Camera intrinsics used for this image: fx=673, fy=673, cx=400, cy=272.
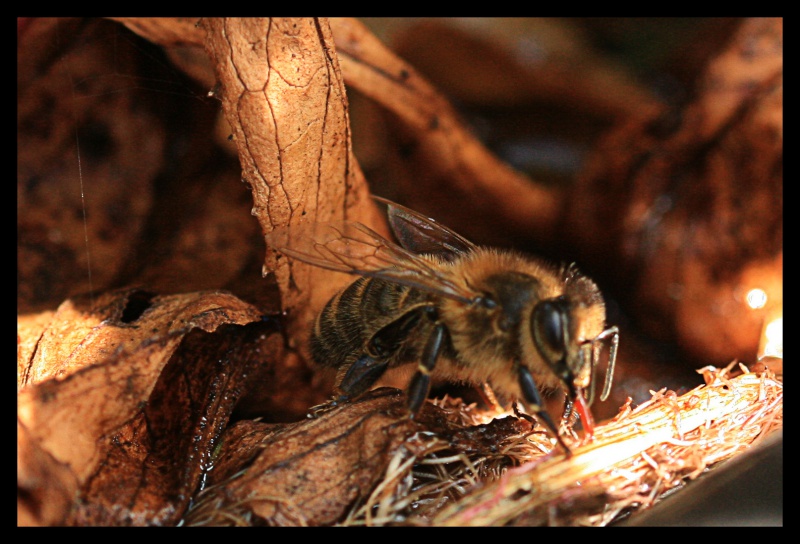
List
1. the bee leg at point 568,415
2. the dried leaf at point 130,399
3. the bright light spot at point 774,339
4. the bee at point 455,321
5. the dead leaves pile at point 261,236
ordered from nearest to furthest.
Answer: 1. the dried leaf at point 130,399
2. the dead leaves pile at point 261,236
3. the bee at point 455,321
4. the bee leg at point 568,415
5. the bright light spot at point 774,339

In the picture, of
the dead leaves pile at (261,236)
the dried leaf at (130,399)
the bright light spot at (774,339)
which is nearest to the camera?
the dried leaf at (130,399)

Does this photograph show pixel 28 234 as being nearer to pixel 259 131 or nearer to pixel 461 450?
pixel 259 131

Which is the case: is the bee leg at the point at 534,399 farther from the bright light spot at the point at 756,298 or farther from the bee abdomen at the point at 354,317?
the bright light spot at the point at 756,298

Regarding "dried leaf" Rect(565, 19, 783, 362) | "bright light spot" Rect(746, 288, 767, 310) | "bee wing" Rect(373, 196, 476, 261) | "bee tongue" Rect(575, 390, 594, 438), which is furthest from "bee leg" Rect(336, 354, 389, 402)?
"bright light spot" Rect(746, 288, 767, 310)

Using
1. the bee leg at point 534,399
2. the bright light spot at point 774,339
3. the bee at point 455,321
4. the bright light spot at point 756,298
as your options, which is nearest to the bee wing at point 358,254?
the bee at point 455,321

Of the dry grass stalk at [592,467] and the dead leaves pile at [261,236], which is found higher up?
the dead leaves pile at [261,236]

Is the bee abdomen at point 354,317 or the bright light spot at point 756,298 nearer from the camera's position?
the bee abdomen at point 354,317

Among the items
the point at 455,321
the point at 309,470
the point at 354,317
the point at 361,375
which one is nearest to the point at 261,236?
the point at 354,317

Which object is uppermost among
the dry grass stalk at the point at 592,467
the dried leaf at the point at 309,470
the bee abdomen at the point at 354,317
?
the bee abdomen at the point at 354,317

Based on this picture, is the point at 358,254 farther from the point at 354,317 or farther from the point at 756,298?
the point at 756,298
